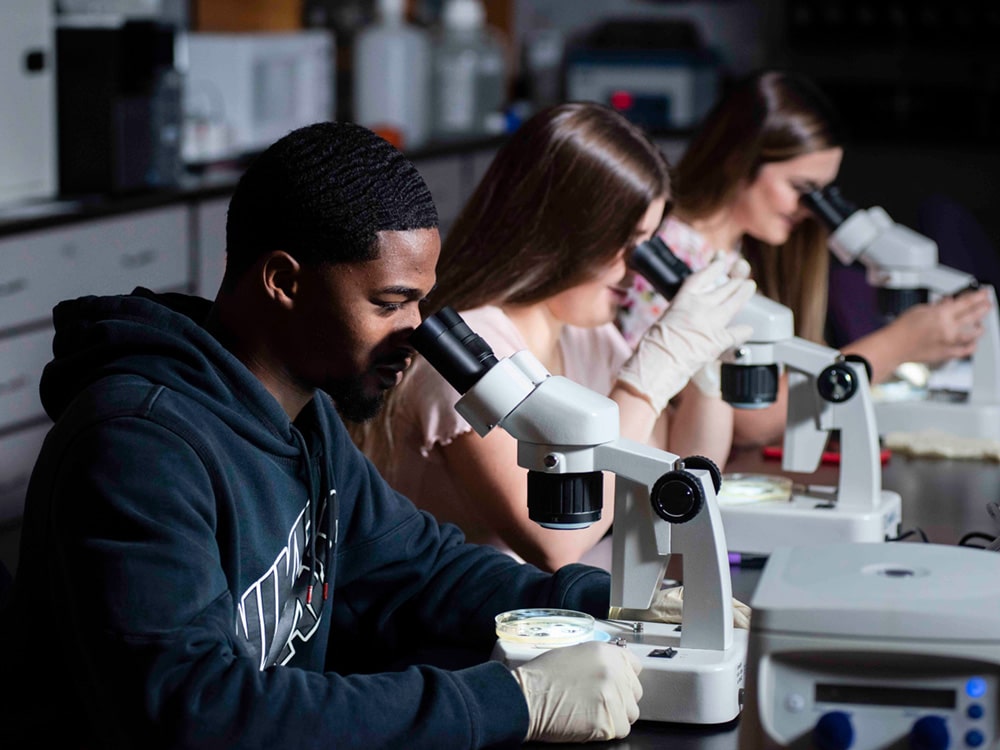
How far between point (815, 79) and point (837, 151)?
2.86 m

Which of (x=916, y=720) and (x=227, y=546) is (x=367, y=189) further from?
(x=916, y=720)

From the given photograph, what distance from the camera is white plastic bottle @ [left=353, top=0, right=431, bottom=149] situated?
4969mm

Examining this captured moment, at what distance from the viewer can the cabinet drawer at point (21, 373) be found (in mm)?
3279

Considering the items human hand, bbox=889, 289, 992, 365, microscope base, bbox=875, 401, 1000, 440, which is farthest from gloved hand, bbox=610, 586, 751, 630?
human hand, bbox=889, 289, 992, 365

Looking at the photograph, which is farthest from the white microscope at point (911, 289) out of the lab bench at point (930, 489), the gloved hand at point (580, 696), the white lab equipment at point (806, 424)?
the gloved hand at point (580, 696)

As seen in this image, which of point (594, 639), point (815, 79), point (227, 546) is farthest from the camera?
point (815, 79)

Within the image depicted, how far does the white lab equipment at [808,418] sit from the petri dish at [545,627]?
0.51 meters

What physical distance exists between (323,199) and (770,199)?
1.59 meters

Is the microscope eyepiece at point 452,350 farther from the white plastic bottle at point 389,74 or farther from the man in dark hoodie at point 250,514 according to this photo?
the white plastic bottle at point 389,74

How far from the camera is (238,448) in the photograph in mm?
1256

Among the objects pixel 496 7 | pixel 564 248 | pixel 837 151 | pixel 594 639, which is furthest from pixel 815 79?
pixel 594 639

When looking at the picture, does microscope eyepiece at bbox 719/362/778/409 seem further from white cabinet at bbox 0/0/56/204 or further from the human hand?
white cabinet at bbox 0/0/56/204

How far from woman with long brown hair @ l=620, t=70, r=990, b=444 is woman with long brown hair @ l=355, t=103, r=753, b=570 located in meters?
0.54

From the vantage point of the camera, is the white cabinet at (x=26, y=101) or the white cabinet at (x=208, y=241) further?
the white cabinet at (x=208, y=241)
